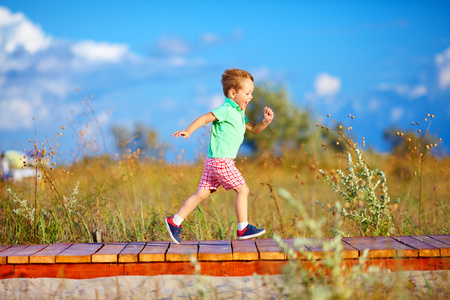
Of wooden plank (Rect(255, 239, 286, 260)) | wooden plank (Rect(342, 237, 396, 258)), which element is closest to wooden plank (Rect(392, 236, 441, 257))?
wooden plank (Rect(342, 237, 396, 258))

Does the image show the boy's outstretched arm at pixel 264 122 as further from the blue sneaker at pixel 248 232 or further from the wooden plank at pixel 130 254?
the wooden plank at pixel 130 254

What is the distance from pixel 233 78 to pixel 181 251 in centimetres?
169

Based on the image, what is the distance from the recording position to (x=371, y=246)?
144 inches

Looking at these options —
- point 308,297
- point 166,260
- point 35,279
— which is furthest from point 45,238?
point 308,297

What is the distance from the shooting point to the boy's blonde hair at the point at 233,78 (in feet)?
13.8

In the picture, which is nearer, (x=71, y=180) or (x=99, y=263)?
(x=99, y=263)

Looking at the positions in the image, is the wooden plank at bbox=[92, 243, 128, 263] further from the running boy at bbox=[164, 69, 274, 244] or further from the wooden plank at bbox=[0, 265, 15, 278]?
the wooden plank at bbox=[0, 265, 15, 278]

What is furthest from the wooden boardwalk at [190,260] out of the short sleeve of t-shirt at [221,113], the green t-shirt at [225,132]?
the short sleeve of t-shirt at [221,113]

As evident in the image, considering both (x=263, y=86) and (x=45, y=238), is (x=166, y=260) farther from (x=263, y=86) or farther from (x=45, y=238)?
(x=263, y=86)

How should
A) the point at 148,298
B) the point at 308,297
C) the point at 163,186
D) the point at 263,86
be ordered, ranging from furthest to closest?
the point at 263,86 → the point at 163,186 → the point at 148,298 → the point at 308,297

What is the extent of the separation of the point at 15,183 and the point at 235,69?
3175mm

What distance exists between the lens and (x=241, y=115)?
13.9 ft

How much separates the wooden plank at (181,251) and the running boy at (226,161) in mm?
150

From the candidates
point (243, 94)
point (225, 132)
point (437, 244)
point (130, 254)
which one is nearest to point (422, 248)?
point (437, 244)
